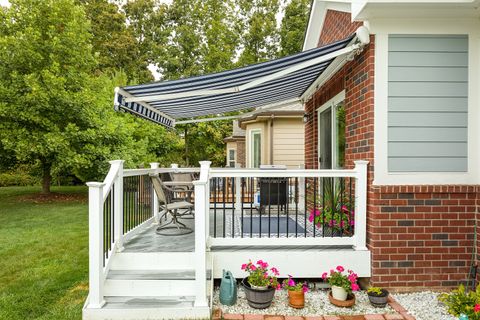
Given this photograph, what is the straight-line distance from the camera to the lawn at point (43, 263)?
14.5 feet

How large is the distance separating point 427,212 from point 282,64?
2.80 metres

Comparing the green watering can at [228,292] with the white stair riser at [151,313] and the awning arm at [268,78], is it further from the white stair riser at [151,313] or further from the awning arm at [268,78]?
the awning arm at [268,78]

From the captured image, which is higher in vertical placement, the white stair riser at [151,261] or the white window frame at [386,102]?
the white window frame at [386,102]

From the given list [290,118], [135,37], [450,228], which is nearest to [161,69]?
[135,37]

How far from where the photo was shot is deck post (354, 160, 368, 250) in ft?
15.6

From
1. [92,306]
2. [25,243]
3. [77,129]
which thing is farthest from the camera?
[77,129]

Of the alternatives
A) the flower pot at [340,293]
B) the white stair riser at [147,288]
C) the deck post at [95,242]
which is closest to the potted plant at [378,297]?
the flower pot at [340,293]

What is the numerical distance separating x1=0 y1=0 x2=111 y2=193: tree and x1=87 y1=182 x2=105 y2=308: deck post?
10.3 metres

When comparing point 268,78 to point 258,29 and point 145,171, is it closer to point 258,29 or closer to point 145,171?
point 145,171

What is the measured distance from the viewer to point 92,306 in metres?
4.03

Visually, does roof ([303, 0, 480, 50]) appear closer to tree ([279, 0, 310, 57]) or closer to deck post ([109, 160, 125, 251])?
deck post ([109, 160, 125, 251])

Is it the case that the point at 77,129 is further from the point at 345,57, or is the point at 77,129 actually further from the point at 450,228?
the point at 450,228

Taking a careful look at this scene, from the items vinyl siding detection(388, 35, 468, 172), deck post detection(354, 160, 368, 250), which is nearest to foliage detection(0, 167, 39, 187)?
deck post detection(354, 160, 368, 250)

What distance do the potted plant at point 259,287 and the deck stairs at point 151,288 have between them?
0.51 m
